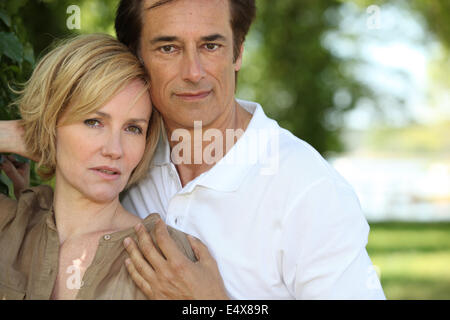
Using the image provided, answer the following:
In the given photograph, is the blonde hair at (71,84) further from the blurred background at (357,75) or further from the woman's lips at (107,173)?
the blurred background at (357,75)

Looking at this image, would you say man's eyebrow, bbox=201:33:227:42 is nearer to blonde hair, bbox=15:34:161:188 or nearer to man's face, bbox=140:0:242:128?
man's face, bbox=140:0:242:128

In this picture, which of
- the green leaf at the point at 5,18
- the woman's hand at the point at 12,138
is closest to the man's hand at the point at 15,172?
the woman's hand at the point at 12,138

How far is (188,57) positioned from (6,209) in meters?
1.00

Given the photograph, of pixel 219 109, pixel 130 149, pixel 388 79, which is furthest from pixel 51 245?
pixel 388 79

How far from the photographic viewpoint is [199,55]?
245 cm

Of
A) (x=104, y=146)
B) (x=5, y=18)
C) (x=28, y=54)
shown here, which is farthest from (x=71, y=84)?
Answer: (x=28, y=54)

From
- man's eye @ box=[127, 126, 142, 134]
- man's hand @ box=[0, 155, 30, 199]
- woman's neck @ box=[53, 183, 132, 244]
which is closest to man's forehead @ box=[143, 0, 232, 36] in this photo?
man's eye @ box=[127, 126, 142, 134]

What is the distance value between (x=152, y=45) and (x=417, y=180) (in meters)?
16.3

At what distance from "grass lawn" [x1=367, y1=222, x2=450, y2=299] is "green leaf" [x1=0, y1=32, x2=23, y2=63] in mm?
5598

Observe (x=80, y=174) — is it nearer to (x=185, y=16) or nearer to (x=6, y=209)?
(x=6, y=209)

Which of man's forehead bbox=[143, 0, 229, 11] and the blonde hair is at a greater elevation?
man's forehead bbox=[143, 0, 229, 11]

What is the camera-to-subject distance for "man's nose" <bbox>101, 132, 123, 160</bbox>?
216 cm

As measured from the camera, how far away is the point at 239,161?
237 cm
